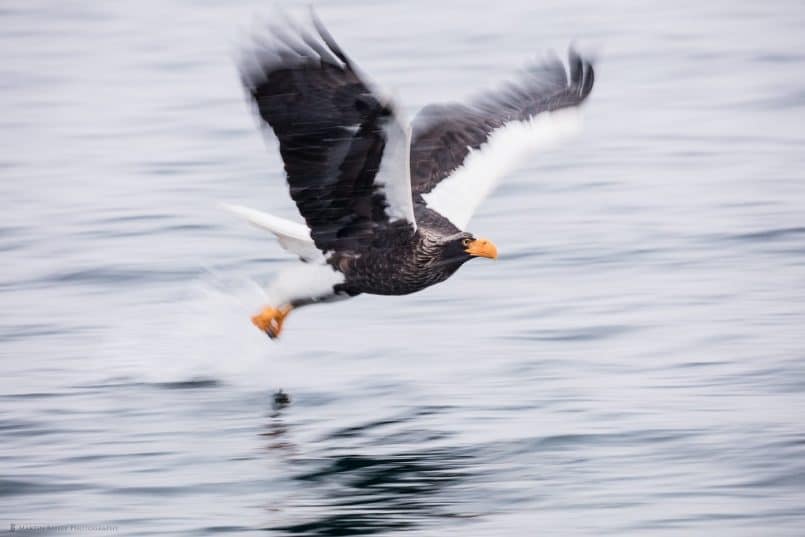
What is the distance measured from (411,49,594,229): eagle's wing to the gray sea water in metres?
0.54

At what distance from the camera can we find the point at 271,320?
8.96m

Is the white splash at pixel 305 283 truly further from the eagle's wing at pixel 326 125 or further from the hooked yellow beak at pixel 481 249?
the hooked yellow beak at pixel 481 249

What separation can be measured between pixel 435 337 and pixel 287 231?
132 cm

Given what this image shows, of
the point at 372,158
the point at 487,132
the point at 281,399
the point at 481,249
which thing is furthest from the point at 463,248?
the point at 487,132

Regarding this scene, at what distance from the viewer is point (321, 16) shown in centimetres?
1797

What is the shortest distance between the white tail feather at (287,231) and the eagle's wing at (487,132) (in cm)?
79

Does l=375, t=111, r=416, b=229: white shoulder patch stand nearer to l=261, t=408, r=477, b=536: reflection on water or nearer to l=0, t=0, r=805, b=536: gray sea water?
l=0, t=0, r=805, b=536: gray sea water

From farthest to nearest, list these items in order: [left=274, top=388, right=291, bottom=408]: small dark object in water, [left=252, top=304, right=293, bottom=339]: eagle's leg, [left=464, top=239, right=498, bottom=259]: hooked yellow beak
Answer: [left=252, top=304, right=293, bottom=339]: eagle's leg < [left=274, top=388, right=291, bottom=408]: small dark object in water < [left=464, top=239, right=498, bottom=259]: hooked yellow beak

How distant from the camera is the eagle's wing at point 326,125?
23.8 feet

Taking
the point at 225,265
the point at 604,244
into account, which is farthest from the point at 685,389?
the point at 225,265

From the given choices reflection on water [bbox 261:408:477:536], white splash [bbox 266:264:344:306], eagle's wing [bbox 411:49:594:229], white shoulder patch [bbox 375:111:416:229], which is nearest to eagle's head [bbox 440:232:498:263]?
white shoulder patch [bbox 375:111:416:229]

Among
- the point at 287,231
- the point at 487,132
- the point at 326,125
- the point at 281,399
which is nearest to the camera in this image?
the point at 326,125

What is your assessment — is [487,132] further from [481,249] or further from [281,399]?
[281,399]

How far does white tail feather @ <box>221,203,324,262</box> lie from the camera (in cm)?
838
